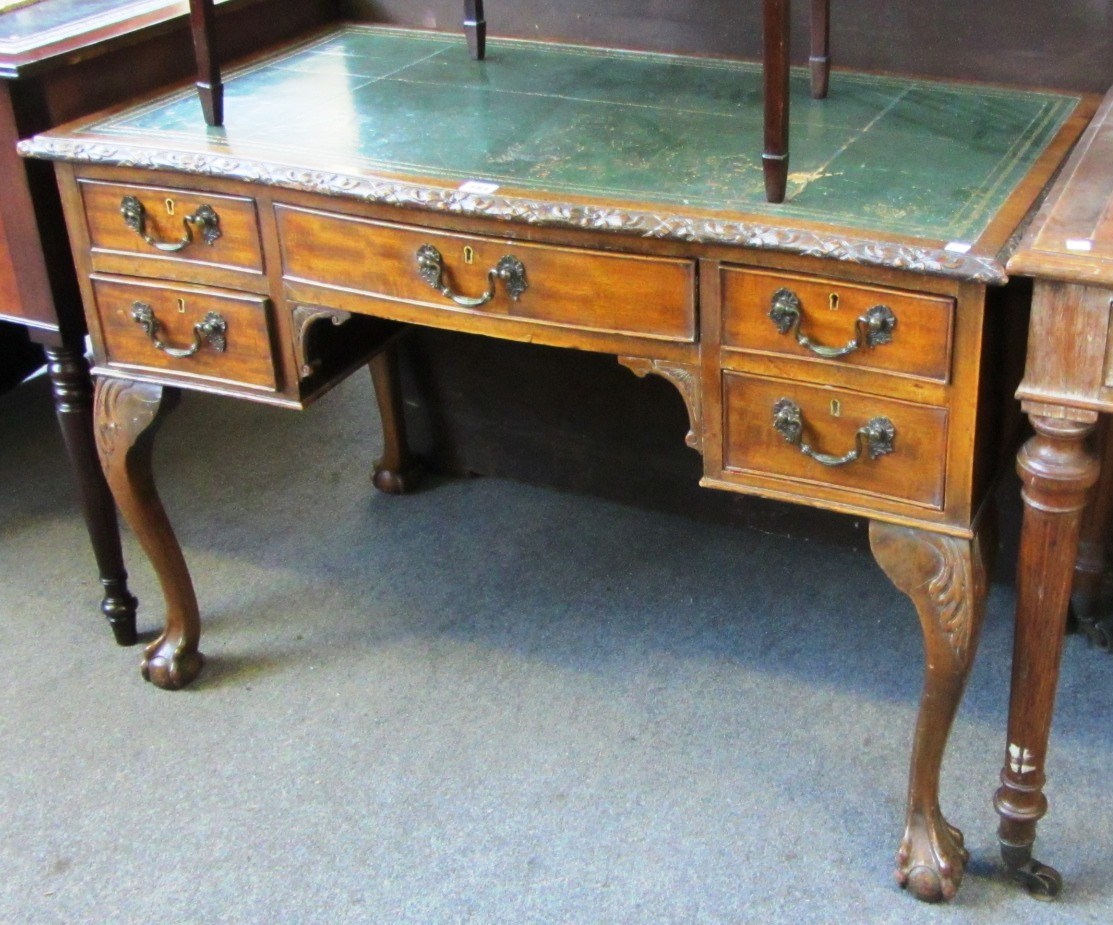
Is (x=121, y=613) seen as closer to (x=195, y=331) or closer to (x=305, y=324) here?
(x=195, y=331)

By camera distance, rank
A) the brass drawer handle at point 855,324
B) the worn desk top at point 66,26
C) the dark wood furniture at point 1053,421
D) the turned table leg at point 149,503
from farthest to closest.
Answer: the turned table leg at point 149,503
the worn desk top at point 66,26
the brass drawer handle at point 855,324
the dark wood furniture at point 1053,421

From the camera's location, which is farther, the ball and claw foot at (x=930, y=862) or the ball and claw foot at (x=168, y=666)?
the ball and claw foot at (x=168, y=666)

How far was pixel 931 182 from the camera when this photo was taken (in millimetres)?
1682

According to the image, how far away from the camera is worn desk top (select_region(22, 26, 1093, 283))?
160 centimetres

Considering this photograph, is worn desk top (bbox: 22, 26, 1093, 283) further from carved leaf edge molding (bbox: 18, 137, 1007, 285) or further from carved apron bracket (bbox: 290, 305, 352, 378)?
carved apron bracket (bbox: 290, 305, 352, 378)

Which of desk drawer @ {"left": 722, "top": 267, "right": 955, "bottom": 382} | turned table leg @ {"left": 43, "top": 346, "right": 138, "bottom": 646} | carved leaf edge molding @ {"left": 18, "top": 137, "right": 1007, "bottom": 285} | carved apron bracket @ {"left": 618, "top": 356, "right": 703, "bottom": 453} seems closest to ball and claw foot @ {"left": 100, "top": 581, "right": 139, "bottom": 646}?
turned table leg @ {"left": 43, "top": 346, "right": 138, "bottom": 646}

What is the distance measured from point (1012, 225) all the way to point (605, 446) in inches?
47.7

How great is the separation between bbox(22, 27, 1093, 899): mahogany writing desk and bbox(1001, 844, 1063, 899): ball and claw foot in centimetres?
7

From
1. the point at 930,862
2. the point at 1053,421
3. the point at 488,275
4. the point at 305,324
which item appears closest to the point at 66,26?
the point at 305,324

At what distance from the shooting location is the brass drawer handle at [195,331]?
199 cm

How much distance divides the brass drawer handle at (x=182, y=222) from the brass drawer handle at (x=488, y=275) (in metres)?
0.31

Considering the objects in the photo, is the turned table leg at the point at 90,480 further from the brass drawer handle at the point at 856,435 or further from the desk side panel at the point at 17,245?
the brass drawer handle at the point at 856,435

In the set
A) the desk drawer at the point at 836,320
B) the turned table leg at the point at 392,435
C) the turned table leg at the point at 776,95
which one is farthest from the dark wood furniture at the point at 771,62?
the turned table leg at the point at 392,435

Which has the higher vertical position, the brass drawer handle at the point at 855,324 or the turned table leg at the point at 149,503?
the brass drawer handle at the point at 855,324
